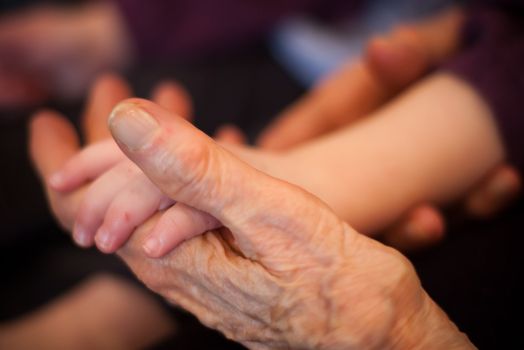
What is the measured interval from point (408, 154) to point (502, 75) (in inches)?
6.2

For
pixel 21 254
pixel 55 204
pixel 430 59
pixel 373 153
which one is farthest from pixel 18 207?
pixel 430 59

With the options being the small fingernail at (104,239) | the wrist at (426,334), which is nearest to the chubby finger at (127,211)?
the small fingernail at (104,239)

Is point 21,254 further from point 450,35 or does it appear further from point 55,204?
point 450,35

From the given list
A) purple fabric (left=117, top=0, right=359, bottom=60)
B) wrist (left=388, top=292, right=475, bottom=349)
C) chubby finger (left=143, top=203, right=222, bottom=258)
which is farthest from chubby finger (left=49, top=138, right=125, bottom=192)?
purple fabric (left=117, top=0, right=359, bottom=60)

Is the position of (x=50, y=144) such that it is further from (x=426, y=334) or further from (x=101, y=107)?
(x=426, y=334)

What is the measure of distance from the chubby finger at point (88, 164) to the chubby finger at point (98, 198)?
0.08 feet

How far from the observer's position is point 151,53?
1.19m

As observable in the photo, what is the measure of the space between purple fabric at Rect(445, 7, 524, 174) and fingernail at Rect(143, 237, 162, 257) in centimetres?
46

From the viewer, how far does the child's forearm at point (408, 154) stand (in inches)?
24.9

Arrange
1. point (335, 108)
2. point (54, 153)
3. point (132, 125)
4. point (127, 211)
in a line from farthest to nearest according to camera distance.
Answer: point (335, 108) → point (54, 153) → point (127, 211) → point (132, 125)

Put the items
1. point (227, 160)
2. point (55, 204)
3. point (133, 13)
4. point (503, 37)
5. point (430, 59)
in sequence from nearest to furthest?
point (227, 160) < point (55, 204) < point (503, 37) < point (430, 59) < point (133, 13)

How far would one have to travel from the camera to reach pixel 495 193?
0.67 m

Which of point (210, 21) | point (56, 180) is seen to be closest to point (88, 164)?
point (56, 180)

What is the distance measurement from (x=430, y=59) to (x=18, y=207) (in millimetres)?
763
